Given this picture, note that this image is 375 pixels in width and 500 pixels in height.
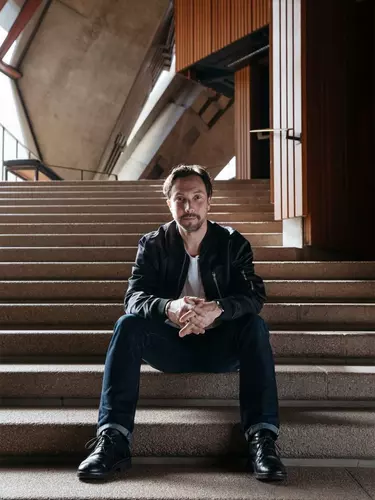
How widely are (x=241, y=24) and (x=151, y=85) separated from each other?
6551mm

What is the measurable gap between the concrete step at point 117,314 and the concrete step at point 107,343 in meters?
0.20

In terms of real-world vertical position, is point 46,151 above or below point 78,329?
above

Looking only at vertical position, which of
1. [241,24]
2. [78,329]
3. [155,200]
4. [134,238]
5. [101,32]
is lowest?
[78,329]

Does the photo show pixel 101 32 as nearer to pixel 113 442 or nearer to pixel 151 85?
pixel 151 85

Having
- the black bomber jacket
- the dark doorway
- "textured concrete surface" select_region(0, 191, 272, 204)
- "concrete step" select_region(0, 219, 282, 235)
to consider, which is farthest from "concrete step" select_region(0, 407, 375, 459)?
the dark doorway

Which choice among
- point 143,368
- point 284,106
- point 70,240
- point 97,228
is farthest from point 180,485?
point 284,106

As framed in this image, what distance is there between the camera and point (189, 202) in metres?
1.84

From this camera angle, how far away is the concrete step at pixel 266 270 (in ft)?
9.62

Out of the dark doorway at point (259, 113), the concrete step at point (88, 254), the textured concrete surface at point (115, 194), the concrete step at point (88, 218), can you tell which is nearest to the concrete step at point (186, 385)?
the concrete step at point (88, 254)

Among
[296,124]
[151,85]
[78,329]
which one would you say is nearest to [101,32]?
[151,85]

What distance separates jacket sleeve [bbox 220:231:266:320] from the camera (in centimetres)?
171

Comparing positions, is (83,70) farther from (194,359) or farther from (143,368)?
(194,359)

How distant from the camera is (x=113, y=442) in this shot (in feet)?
5.04

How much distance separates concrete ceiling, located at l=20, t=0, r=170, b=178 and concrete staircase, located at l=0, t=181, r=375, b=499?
8.27 metres
